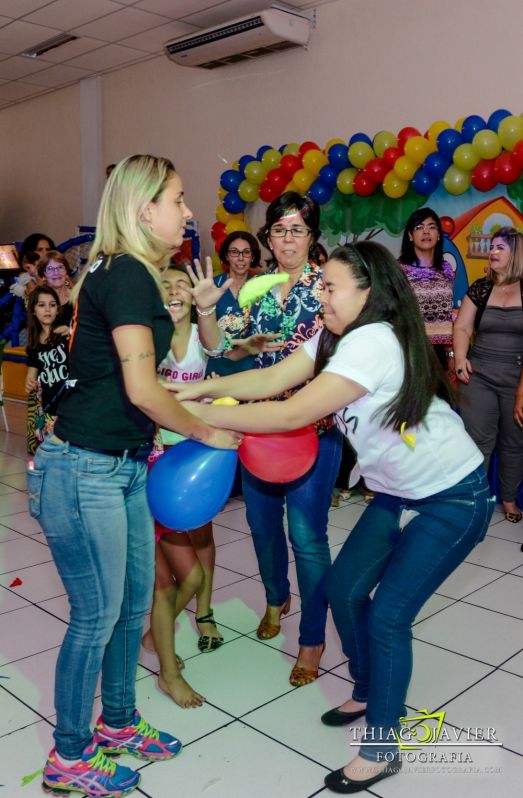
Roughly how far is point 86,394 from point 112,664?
2.47 ft

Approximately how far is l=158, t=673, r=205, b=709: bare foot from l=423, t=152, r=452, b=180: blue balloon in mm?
3531

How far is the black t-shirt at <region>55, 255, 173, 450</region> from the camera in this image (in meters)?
1.65

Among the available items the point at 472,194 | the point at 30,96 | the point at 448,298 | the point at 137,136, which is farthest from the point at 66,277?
the point at 30,96

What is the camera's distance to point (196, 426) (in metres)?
1.84

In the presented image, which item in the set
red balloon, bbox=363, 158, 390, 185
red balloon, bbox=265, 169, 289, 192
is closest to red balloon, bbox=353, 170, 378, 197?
red balloon, bbox=363, 158, 390, 185

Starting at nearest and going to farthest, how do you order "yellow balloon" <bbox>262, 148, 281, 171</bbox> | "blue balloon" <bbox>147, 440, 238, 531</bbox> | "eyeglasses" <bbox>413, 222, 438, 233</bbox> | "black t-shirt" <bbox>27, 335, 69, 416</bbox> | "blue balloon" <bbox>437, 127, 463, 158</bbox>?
"blue balloon" <bbox>147, 440, 238, 531</bbox> < "black t-shirt" <bbox>27, 335, 69, 416</bbox> < "eyeglasses" <bbox>413, 222, 438, 233</bbox> < "blue balloon" <bbox>437, 127, 463, 158</bbox> < "yellow balloon" <bbox>262, 148, 281, 171</bbox>

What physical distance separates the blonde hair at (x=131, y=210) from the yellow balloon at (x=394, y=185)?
351cm

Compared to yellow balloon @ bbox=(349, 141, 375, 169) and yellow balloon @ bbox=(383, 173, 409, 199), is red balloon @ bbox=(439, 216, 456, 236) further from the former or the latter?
yellow balloon @ bbox=(349, 141, 375, 169)

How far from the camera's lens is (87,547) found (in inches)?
69.3

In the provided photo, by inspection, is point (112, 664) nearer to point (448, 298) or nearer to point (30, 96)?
point (448, 298)

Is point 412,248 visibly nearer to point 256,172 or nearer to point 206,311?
point 256,172

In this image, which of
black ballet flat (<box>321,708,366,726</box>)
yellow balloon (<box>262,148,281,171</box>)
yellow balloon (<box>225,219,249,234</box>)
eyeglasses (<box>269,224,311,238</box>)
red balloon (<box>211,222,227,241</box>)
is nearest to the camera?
black ballet flat (<box>321,708,366,726</box>)

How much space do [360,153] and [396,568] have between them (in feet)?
12.5

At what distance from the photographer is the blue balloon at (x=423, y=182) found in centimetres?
477
